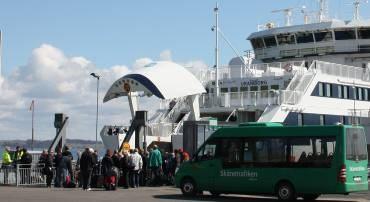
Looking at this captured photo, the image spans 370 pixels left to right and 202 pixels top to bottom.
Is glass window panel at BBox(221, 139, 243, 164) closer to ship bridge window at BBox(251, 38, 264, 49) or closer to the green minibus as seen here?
the green minibus

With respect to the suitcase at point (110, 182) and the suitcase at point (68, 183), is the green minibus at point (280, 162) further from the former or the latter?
the suitcase at point (68, 183)

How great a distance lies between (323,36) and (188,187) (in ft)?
81.6

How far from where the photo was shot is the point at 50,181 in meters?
23.8

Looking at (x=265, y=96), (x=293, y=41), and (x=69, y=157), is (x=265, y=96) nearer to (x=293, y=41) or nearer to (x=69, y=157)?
(x=293, y=41)

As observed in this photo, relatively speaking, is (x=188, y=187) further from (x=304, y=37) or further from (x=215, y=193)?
(x=304, y=37)

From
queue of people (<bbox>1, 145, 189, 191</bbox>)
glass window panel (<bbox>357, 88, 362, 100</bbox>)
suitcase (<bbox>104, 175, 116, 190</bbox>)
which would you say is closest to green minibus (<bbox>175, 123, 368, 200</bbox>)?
suitcase (<bbox>104, 175, 116, 190</bbox>)

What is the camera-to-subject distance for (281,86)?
34906mm

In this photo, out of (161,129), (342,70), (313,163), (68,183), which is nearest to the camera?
(313,163)

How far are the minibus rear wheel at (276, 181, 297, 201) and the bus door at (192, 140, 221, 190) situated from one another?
2.10 m

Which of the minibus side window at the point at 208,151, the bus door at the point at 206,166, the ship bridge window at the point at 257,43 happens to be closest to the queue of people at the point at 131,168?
the bus door at the point at 206,166

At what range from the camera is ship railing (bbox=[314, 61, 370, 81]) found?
35709mm

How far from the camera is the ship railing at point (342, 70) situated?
117ft

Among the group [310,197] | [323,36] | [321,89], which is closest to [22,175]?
[310,197]

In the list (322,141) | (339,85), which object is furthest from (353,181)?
(339,85)
